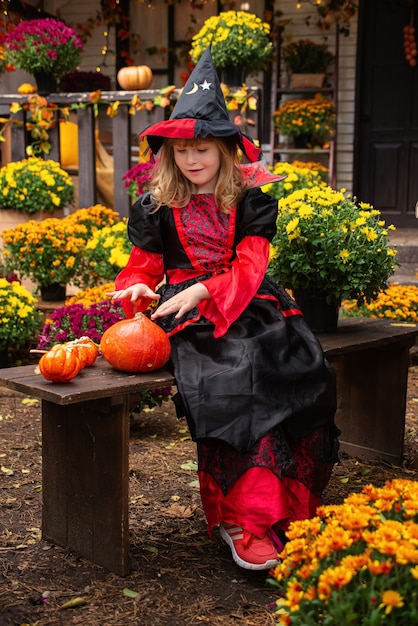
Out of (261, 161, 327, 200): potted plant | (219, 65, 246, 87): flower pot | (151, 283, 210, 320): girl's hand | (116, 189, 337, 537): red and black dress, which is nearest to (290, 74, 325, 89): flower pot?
(219, 65, 246, 87): flower pot

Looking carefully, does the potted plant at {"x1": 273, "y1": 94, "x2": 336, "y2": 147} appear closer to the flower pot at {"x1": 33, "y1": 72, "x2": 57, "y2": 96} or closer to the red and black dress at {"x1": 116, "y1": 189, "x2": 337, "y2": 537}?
the flower pot at {"x1": 33, "y1": 72, "x2": 57, "y2": 96}

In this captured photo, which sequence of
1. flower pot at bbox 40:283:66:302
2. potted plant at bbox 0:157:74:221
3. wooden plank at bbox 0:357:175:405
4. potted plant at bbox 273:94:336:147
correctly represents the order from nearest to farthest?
wooden plank at bbox 0:357:175:405 < flower pot at bbox 40:283:66:302 < potted plant at bbox 0:157:74:221 < potted plant at bbox 273:94:336:147

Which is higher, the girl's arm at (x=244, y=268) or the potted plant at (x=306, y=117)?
the potted plant at (x=306, y=117)

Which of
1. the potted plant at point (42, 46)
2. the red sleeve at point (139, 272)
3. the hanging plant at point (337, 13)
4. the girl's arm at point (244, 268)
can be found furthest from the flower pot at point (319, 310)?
the hanging plant at point (337, 13)

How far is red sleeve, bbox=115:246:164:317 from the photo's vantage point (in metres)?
2.94

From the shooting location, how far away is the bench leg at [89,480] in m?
2.56

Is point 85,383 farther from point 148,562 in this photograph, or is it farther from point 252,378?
point 148,562

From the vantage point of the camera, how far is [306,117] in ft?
29.4

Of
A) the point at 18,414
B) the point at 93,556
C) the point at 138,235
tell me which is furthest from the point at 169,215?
the point at 18,414

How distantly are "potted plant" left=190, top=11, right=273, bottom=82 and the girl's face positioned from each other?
427 cm

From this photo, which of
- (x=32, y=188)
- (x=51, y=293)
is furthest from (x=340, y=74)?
(x=51, y=293)

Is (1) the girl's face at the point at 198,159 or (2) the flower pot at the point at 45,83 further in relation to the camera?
(2) the flower pot at the point at 45,83

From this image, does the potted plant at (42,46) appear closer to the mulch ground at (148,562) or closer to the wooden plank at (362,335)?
the mulch ground at (148,562)

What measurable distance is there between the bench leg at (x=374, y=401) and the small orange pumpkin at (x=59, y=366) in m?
1.58
